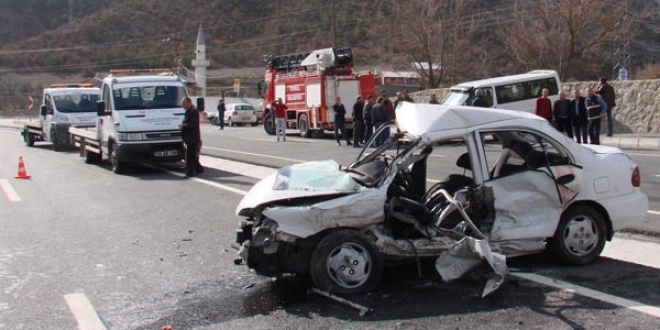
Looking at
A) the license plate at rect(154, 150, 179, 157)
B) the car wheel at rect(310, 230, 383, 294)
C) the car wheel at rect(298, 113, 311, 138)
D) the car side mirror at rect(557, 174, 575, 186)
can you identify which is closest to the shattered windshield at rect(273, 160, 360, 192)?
the car wheel at rect(310, 230, 383, 294)

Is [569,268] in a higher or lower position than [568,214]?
lower

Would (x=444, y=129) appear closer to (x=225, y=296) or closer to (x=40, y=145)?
(x=225, y=296)

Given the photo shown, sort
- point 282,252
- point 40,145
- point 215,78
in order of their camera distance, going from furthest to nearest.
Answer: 1. point 215,78
2. point 40,145
3. point 282,252

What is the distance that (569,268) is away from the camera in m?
6.61

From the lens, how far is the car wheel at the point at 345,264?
5.95 m

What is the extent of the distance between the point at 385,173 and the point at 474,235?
973mm

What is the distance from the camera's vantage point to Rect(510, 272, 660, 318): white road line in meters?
5.41

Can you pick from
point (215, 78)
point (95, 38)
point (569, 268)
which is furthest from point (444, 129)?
point (95, 38)

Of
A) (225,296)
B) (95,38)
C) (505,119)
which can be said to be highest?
(95,38)

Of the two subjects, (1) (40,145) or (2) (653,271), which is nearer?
(2) (653,271)

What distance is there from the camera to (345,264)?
5992 mm

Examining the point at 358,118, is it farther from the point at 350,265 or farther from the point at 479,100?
the point at 350,265

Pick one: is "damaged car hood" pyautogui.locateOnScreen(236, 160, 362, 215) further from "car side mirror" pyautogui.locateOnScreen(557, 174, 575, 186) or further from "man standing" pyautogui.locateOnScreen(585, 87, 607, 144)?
"man standing" pyautogui.locateOnScreen(585, 87, 607, 144)

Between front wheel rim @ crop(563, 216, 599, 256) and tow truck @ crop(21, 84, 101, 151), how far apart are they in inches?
786
